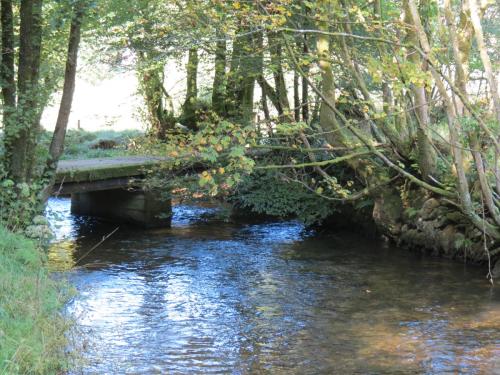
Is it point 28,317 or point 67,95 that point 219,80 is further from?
point 28,317

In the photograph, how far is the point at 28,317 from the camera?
6.84m

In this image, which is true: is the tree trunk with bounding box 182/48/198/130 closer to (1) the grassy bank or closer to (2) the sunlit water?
(2) the sunlit water

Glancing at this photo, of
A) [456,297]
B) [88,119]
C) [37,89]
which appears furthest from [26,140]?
[88,119]

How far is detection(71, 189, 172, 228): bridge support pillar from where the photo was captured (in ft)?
57.5

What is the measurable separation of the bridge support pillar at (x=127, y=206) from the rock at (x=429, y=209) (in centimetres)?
593

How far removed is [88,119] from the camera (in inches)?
1262

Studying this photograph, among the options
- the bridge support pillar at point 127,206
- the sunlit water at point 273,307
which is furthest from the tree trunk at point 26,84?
the bridge support pillar at point 127,206

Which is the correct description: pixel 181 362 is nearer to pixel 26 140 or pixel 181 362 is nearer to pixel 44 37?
pixel 26 140

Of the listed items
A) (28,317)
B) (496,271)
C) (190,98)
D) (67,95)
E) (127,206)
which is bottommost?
(496,271)

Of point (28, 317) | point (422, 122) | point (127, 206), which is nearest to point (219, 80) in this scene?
point (127, 206)

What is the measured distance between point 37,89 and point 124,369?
572cm

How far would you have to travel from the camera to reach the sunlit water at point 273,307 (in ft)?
26.7

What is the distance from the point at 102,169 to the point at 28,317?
9577mm

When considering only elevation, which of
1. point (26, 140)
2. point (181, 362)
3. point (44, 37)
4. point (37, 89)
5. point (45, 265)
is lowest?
point (181, 362)
